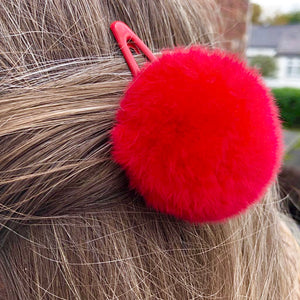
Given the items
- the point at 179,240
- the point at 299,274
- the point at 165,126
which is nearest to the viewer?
the point at 165,126

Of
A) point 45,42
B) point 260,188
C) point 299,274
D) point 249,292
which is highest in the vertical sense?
point 45,42

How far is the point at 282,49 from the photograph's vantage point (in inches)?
746

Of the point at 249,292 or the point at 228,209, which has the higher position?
the point at 228,209

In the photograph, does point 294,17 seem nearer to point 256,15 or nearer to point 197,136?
point 256,15

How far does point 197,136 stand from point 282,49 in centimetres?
2070

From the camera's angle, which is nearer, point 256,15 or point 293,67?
point 293,67

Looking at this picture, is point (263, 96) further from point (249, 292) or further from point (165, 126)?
point (249, 292)

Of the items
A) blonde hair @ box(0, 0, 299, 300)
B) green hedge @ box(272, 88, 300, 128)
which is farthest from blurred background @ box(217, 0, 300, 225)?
blonde hair @ box(0, 0, 299, 300)

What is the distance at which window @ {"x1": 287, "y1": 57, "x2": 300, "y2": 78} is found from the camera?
731 inches

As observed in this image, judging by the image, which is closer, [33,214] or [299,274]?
[33,214]

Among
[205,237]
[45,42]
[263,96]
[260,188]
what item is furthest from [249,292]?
[45,42]

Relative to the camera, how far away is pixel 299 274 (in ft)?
2.49

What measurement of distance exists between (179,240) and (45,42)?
35 cm

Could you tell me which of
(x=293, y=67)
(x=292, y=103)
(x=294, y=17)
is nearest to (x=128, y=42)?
(x=292, y=103)
